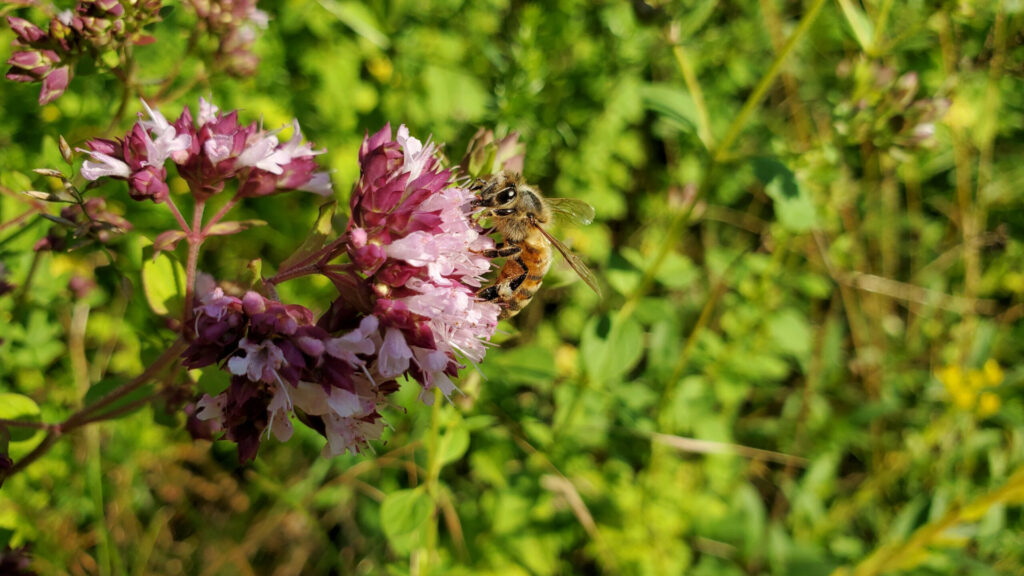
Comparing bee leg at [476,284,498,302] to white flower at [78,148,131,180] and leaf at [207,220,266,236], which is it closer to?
leaf at [207,220,266,236]

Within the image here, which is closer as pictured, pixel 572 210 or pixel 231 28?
pixel 572 210

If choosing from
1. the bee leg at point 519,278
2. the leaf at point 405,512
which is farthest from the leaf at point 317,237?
the leaf at point 405,512

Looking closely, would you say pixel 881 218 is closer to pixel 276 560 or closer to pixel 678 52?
pixel 678 52

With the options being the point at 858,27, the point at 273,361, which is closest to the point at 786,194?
the point at 858,27

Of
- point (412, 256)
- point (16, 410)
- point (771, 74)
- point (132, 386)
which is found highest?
point (771, 74)

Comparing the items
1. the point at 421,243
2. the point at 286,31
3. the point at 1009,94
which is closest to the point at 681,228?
the point at 421,243

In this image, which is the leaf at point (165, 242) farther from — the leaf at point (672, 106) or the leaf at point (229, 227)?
the leaf at point (672, 106)

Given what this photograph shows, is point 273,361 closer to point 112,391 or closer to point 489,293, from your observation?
point 489,293
